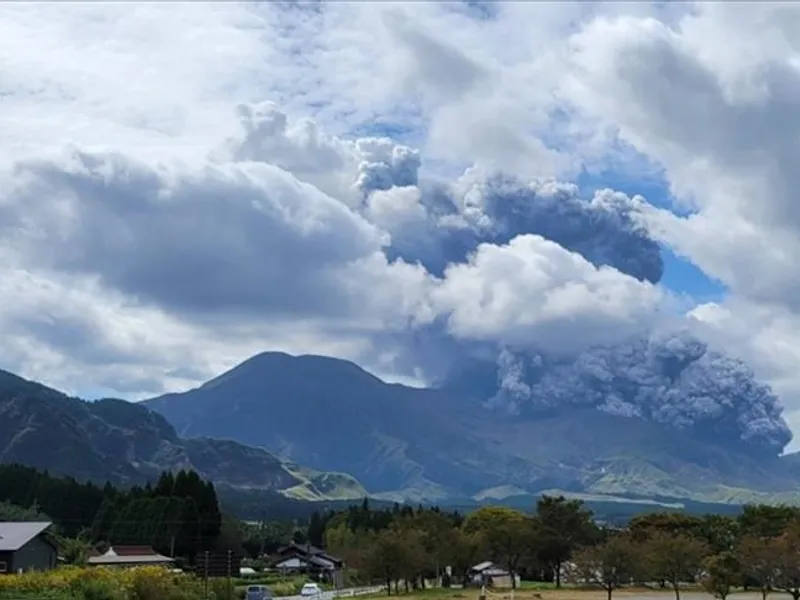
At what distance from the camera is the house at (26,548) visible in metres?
72.9

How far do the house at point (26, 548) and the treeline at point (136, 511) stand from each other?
3613 cm

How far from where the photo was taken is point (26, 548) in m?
74.2

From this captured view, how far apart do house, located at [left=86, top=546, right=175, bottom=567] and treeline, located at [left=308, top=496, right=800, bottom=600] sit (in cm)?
1762

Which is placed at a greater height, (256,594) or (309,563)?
(309,563)

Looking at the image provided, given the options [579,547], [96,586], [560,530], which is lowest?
[96,586]

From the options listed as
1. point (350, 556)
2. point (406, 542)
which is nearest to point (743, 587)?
point (406, 542)

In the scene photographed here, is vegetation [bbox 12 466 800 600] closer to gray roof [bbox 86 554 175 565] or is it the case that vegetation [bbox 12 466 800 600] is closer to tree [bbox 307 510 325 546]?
gray roof [bbox 86 554 175 565]

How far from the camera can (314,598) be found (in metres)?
78.1

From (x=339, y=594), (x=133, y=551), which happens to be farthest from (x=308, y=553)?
(x=339, y=594)

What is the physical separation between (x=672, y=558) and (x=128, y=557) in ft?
150

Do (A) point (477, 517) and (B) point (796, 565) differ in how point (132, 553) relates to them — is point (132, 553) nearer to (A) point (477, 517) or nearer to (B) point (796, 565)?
(A) point (477, 517)

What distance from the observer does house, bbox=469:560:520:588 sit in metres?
118

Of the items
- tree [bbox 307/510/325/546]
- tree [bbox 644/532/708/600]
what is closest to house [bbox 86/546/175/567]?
tree [bbox 644/532/708/600]

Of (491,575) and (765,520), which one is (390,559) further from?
(765,520)
